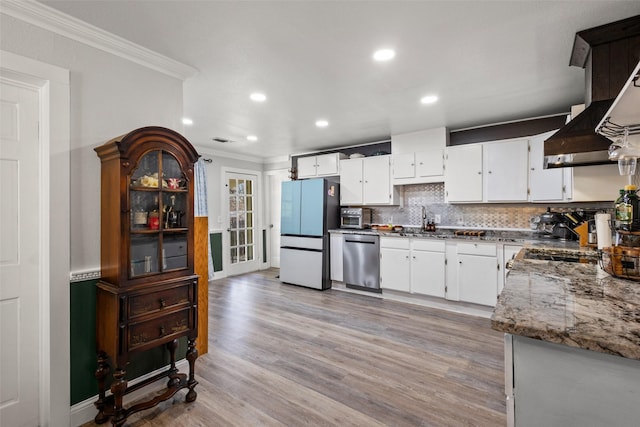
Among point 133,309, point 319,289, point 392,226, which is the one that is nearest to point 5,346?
point 133,309

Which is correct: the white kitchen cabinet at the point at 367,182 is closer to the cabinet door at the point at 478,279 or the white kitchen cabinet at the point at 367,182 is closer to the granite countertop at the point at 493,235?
the granite countertop at the point at 493,235

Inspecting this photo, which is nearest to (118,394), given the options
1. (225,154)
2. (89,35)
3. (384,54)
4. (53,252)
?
→ (53,252)

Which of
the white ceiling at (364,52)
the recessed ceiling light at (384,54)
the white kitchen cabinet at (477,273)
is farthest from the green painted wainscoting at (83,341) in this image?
the white kitchen cabinet at (477,273)

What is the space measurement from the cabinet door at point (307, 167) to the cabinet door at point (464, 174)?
7.61 ft

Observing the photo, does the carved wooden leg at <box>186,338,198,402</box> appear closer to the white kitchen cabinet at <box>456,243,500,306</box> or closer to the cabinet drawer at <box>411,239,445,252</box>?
the cabinet drawer at <box>411,239,445,252</box>

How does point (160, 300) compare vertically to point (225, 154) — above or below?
below

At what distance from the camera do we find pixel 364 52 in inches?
87.2

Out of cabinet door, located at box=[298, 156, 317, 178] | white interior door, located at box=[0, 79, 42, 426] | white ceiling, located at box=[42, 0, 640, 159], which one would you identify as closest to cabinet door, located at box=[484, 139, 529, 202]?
white ceiling, located at box=[42, 0, 640, 159]

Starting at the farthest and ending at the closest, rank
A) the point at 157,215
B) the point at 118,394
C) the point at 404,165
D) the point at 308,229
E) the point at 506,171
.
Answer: the point at 308,229 → the point at 404,165 → the point at 506,171 → the point at 157,215 → the point at 118,394

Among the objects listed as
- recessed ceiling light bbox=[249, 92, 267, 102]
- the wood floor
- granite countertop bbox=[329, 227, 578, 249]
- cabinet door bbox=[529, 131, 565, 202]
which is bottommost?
the wood floor

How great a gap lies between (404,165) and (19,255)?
13.7ft

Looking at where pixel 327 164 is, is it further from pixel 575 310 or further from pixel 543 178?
pixel 575 310

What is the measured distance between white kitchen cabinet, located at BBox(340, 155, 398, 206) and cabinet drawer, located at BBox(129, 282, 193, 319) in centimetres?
332

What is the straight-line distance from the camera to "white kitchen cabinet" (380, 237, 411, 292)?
4.11m
